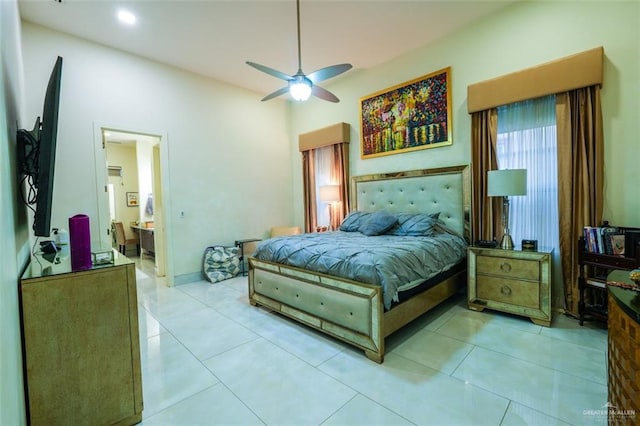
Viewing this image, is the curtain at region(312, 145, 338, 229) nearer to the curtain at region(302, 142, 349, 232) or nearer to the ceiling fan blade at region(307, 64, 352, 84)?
the curtain at region(302, 142, 349, 232)

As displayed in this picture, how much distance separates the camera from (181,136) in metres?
4.39

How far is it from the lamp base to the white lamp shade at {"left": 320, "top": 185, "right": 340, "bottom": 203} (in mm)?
2509

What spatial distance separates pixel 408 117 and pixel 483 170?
130 centimetres

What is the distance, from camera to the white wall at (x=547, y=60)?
2559 millimetres

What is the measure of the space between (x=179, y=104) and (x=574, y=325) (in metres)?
5.57

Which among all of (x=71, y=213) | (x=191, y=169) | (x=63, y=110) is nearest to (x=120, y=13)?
(x=63, y=110)

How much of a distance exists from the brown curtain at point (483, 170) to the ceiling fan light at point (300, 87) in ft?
6.80

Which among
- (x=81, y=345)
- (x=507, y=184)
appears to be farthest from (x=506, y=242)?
(x=81, y=345)

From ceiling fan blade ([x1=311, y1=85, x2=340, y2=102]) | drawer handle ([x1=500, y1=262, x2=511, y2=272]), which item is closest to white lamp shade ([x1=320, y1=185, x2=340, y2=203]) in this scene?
ceiling fan blade ([x1=311, y1=85, x2=340, y2=102])

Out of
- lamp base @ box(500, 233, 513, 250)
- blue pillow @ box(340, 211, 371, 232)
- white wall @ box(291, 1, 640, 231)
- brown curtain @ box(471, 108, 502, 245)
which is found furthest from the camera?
blue pillow @ box(340, 211, 371, 232)

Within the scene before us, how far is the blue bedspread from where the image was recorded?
2236 millimetres

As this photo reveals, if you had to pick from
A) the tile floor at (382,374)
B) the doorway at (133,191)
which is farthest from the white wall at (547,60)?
the doorway at (133,191)

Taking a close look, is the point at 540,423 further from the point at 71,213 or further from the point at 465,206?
the point at 71,213

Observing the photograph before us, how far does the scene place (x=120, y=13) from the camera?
3.09 m
